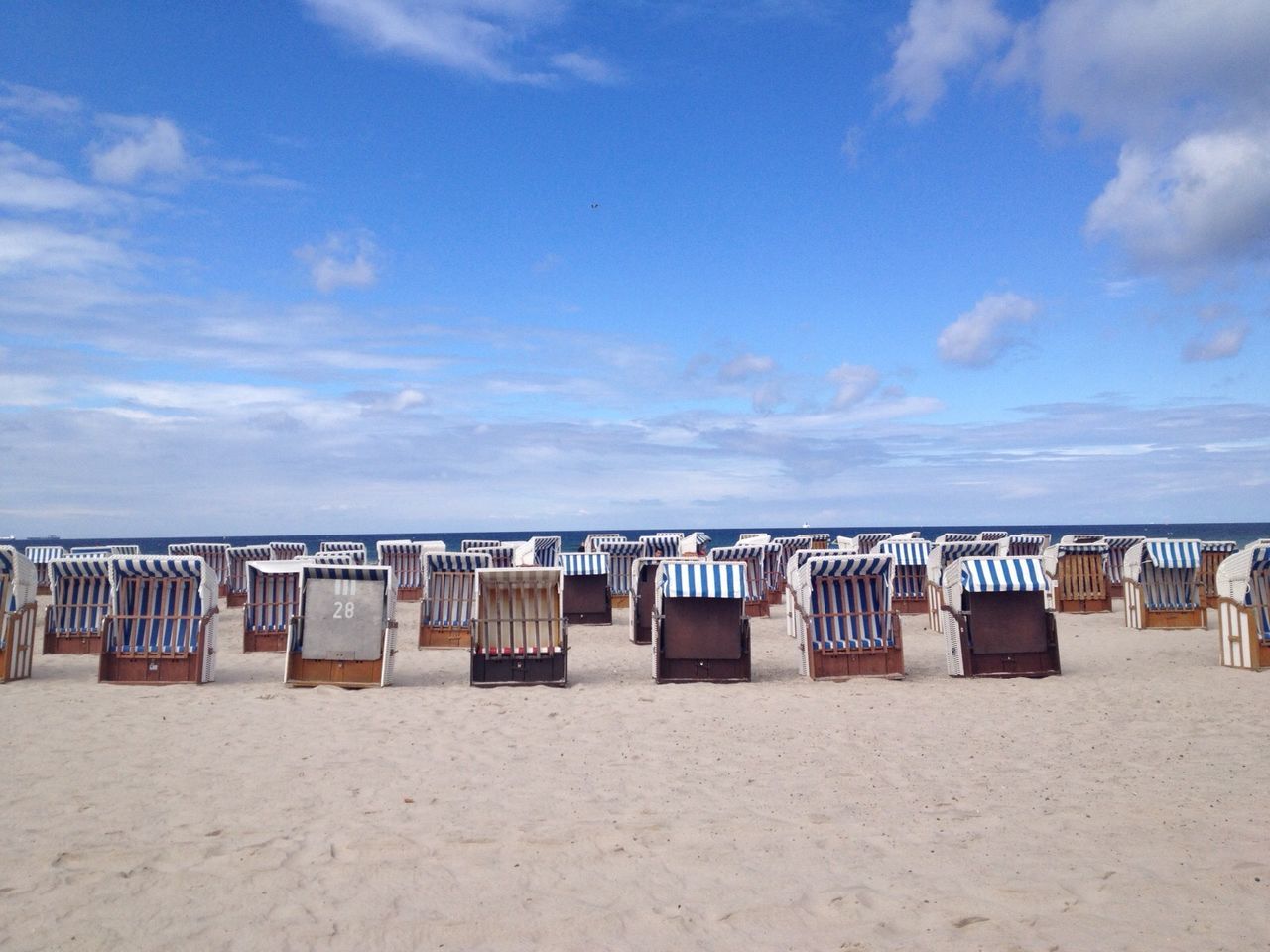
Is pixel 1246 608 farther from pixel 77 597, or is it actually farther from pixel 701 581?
pixel 77 597

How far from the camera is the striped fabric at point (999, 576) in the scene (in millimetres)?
11594

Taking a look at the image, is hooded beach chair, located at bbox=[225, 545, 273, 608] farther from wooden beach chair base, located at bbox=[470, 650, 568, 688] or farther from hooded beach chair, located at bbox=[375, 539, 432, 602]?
wooden beach chair base, located at bbox=[470, 650, 568, 688]

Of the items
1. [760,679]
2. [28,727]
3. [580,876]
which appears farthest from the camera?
[760,679]

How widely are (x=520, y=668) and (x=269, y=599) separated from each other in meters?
6.03

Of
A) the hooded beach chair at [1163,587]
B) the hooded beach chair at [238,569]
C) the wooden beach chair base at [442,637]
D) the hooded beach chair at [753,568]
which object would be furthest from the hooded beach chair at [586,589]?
the hooded beach chair at [1163,587]

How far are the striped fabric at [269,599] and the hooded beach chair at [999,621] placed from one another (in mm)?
9954

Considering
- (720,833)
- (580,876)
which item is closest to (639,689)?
(720,833)

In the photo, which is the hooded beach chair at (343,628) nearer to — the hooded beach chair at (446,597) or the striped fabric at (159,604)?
the striped fabric at (159,604)

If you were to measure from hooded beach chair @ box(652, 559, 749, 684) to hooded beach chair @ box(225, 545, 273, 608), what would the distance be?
51.2 ft

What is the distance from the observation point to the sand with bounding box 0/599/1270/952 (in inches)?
175

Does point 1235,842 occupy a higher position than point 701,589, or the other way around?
point 701,589

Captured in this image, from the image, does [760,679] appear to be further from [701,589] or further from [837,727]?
[837,727]

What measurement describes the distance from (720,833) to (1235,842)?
9.83ft

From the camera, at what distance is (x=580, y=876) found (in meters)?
5.05
